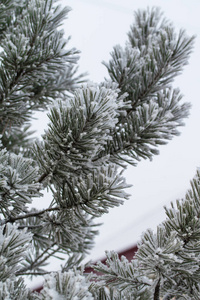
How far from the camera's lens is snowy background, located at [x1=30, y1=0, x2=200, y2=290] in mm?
1944

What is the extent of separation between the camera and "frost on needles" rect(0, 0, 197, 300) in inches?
14.0

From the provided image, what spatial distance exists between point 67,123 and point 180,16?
1.89 m

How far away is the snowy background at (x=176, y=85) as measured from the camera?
1944mm

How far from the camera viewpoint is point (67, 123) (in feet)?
1.48

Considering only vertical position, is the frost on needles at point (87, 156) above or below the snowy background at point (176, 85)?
below

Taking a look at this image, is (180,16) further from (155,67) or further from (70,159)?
(70,159)

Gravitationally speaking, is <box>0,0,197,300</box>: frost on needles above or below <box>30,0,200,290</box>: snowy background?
below

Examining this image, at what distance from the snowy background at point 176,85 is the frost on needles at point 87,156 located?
48.2 inches

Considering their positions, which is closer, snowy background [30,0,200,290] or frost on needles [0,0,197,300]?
frost on needles [0,0,197,300]

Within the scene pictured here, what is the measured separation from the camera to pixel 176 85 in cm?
204

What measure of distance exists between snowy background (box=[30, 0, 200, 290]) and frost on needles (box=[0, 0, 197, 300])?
1225 mm

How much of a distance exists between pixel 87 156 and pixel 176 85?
1.67 m

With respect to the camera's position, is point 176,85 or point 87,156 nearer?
point 87,156

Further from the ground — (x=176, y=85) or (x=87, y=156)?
(x=176, y=85)
